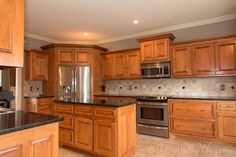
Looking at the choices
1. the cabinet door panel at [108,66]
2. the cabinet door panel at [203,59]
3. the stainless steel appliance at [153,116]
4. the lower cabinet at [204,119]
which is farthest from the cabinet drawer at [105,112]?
the cabinet door panel at [108,66]

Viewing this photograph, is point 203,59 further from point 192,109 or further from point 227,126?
point 227,126

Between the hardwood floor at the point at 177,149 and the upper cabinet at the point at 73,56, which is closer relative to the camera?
the hardwood floor at the point at 177,149

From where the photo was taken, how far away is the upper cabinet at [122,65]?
16.1ft

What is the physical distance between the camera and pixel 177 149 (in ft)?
10.6

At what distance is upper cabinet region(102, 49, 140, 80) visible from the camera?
4914 millimetres

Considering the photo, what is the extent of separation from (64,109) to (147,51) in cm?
254

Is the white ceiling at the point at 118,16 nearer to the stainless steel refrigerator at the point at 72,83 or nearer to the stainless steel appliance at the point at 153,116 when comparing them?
the stainless steel refrigerator at the point at 72,83

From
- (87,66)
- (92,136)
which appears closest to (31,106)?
(87,66)

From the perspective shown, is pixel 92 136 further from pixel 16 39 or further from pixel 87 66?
pixel 87 66

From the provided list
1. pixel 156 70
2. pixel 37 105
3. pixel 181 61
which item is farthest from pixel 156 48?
pixel 37 105

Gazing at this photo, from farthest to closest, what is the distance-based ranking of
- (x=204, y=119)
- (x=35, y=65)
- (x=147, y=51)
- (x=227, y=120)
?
(x=35, y=65) → (x=147, y=51) → (x=204, y=119) → (x=227, y=120)

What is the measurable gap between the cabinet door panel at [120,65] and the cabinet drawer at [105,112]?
247 cm

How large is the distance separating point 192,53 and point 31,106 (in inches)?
168

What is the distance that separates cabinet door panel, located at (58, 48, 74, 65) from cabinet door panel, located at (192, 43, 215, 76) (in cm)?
335
